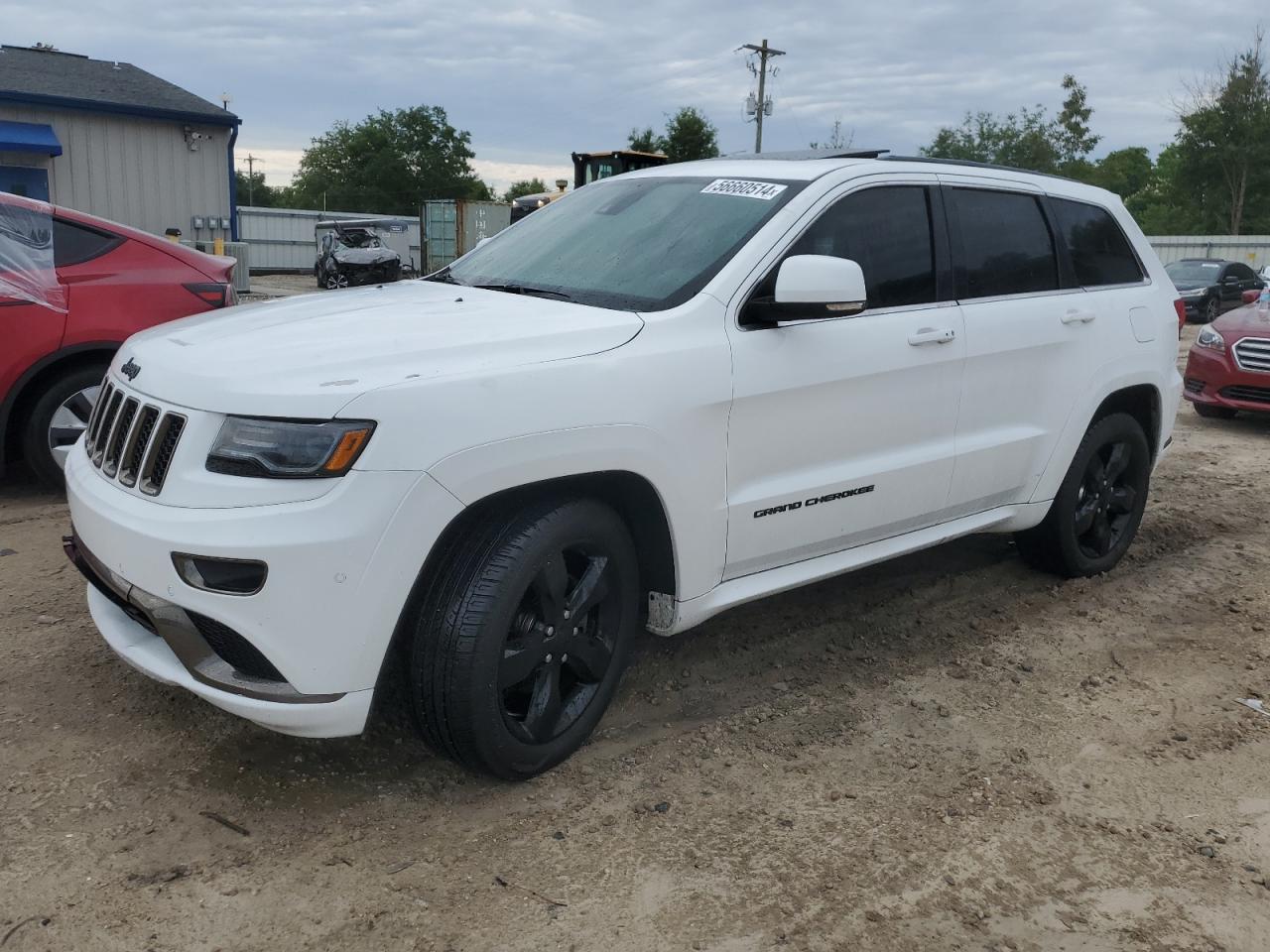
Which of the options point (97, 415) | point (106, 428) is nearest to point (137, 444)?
point (106, 428)

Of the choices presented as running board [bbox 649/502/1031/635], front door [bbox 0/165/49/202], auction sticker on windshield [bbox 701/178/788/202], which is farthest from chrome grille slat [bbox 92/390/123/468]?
front door [bbox 0/165/49/202]

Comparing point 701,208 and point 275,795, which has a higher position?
point 701,208

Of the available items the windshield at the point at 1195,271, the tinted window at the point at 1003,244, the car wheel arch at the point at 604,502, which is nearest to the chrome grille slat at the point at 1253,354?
the tinted window at the point at 1003,244

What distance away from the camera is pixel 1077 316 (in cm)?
457

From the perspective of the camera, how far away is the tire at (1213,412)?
10250 millimetres

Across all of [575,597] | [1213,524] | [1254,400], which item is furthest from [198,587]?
[1254,400]

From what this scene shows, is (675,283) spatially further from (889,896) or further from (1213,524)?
(1213,524)

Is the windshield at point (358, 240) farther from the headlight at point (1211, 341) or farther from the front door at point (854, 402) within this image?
the front door at point (854, 402)

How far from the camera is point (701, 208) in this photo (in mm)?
3762

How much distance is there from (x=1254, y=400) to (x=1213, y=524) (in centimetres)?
410

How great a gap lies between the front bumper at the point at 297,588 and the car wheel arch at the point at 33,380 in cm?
333

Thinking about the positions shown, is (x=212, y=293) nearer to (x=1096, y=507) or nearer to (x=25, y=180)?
(x=1096, y=507)

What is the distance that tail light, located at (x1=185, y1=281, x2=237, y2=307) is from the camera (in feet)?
20.2

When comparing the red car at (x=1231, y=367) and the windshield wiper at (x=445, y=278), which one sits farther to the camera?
the red car at (x=1231, y=367)
